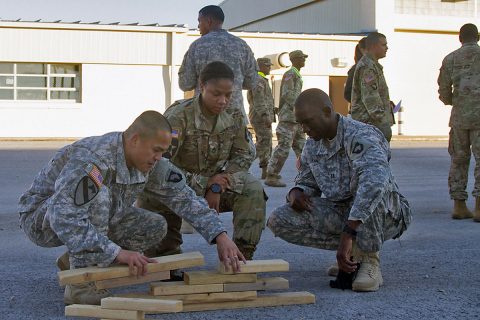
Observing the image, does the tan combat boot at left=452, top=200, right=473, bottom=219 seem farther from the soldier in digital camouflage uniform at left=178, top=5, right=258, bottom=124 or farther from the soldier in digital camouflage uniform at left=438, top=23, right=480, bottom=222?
the soldier in digital camouflage uniform at left=178, top=5, right=258, bottom=124

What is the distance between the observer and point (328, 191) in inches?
204

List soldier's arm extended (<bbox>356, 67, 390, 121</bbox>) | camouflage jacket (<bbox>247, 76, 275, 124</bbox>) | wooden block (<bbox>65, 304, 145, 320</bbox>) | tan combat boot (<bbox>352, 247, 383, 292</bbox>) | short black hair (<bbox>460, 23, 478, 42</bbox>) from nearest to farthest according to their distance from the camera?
1. wooden block (<bbox>65, 304, 145, 320</bbox>)
2. tan combat boot (<bbox>352, 247, 383, 292</bbox>)
3. soldier's arm extended (<bbox>356, 67, 390, 121</bbox>)
4. short black hair (<bbox>460, 23, 478, 42</bbox>)
5. camouflage jacket (<bbox>247, 76, 275, 124</bbox>)

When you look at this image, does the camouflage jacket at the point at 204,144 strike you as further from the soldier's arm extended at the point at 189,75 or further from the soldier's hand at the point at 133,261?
the soldier's arm extended at the point at 189,75

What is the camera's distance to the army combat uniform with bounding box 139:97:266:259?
533 cm

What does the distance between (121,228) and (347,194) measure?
1.43 m

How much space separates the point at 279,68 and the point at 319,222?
23.2 metres

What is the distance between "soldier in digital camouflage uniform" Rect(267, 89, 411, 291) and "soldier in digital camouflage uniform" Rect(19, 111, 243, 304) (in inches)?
31.6

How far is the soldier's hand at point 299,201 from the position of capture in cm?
520

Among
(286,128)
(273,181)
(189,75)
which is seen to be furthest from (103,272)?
(286,128)

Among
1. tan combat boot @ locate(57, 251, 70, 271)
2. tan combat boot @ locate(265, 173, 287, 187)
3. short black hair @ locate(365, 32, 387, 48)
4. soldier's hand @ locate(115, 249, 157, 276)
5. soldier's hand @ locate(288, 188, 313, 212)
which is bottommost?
tan combat boot @ locate(57, 251, 70, 271)

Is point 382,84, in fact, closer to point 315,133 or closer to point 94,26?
point 315,133

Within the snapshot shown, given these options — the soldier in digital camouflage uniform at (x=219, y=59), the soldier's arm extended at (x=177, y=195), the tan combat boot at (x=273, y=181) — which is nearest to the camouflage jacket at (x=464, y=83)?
the soldier in digital camouflage uniform at (x=219, y=59)

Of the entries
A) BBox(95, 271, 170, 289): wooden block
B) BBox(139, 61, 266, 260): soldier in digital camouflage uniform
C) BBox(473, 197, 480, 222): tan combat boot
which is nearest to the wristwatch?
BBox(139, 61, 266, 260): soldier in digital camouflage uniform

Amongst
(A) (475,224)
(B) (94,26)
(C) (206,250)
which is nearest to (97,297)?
(C) (206,250)
